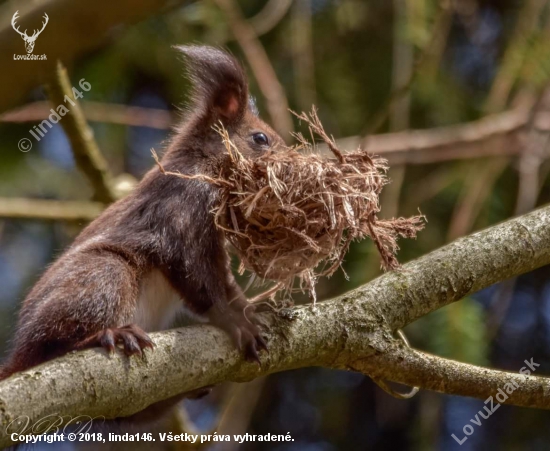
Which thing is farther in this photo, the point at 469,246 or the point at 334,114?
the point at 334,114

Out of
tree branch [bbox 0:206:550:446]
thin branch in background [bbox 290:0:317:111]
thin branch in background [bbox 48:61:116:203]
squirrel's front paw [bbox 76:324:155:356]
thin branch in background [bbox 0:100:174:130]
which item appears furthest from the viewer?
thin branch in background [bbox 290:0:317:111]

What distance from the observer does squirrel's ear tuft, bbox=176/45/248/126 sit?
3598mm

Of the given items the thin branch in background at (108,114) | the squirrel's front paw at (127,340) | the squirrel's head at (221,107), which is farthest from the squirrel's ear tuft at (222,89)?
the squirrel's front paw at (127,340)

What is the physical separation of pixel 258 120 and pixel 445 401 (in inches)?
96.9

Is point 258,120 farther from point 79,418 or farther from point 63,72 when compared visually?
point 79,418

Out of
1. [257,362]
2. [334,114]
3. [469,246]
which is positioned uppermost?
[334,114]

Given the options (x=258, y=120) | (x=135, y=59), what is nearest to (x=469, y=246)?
(x=258, y=120)

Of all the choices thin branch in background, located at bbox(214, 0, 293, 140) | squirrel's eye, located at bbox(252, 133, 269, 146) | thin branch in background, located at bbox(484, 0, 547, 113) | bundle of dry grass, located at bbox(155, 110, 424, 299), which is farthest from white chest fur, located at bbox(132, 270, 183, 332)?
thin branch in background, located at bbox(484, 0, 547, 113)

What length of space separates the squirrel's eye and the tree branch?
1026 mm

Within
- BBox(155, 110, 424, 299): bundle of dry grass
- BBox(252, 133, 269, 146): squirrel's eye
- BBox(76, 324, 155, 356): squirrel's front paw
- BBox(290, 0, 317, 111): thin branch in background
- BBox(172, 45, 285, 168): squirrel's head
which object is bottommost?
BBox(76, 324, 155, 356): squirrel's front paw

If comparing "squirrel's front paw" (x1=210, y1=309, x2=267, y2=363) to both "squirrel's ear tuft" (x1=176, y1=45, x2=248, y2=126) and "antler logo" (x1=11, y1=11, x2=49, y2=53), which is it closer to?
"squirrel's ear tuft" (x1=176, y1=45, x2=248, y2=126)

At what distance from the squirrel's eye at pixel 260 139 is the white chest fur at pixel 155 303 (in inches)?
31.8

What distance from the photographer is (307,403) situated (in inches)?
226

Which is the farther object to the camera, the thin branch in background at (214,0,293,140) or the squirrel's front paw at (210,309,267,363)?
the thin branch in background at (214,0,293,140)
